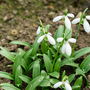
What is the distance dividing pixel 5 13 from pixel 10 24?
40 cm

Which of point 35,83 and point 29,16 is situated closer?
point 35,83

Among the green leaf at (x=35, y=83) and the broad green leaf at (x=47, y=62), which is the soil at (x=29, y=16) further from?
the green leaf at (x=35, y=83)

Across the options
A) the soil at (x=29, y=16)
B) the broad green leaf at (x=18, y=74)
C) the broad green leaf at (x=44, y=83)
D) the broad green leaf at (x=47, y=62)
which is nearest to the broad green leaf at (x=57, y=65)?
the broad green leaf at (x=47, y=62)

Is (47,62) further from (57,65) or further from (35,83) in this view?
(35,83)

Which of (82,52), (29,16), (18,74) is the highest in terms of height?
(29,16)

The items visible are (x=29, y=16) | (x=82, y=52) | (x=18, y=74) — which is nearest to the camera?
(x=18, y=74)

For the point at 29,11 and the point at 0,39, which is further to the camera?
the point at 29,11

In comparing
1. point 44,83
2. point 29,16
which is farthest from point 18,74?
point 29,16

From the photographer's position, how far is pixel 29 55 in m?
2.75

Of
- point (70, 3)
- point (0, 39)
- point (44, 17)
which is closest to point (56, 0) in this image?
point (70, 3)

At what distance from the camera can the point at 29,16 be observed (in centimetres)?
393

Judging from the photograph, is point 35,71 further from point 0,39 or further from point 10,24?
point 10,24

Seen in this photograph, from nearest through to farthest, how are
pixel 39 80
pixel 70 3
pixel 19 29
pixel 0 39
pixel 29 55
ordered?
1. pixel 39 80
2. pixel 29 55
3. pixel 0 39
4. pixel 19 29
5. pixel 70 3

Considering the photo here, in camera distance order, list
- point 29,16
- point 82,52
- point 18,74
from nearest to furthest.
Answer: point 18,74 < point 82,52 < point 29,16
